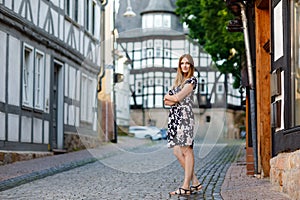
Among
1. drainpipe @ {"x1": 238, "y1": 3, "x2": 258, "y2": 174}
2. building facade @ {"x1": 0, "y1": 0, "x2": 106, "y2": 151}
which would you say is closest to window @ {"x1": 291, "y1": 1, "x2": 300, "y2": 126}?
drainpipe @ {"x1": 238, "y1": 3, "x2": 258, "y2": 174}

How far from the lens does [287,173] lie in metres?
8.31

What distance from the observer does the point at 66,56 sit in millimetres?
19766

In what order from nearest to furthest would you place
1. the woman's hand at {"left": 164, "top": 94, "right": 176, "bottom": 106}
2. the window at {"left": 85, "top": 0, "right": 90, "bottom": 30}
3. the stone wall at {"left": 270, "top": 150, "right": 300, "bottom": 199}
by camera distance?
the stone wall at {"left": 270, "top": 150, "right": 300, "bottom": 199} → the woman's hand at {"left": 164, "top": 94, "right": 176, "bottom": 106} → the window at {"left": 85, "top": 0, "right": 90, "bottom": 30}

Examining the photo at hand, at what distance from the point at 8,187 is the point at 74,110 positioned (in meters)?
10.2

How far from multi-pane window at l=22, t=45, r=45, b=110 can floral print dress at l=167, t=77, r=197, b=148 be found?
7.60 meters

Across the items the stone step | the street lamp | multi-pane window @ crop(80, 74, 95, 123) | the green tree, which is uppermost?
the green tree

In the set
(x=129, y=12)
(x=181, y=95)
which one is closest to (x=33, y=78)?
(x=129, y=12)

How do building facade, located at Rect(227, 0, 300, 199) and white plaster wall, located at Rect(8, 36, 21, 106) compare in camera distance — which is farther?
A: white plaster wall, located at Rect(8, 36, 21, 106)

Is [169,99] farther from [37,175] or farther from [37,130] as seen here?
[37,130]

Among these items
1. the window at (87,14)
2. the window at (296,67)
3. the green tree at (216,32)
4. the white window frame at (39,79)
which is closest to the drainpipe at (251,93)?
the window at (296,67)

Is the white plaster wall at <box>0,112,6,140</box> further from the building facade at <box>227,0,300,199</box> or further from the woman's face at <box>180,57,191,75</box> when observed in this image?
the woman's face at <box>180,57,191,75</box>

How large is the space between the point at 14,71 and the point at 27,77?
1208 mm

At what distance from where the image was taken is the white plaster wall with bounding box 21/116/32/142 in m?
15.7

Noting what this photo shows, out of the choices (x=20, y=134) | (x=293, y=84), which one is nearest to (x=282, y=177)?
(x=293, y=84)
